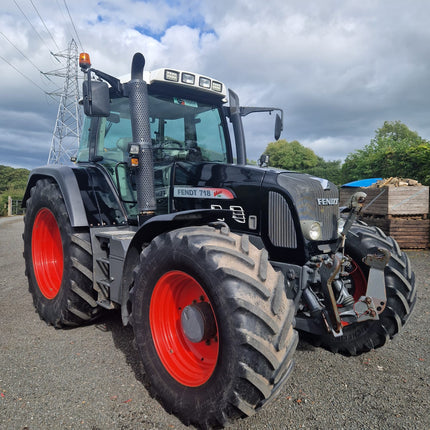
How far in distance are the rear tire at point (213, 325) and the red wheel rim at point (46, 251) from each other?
1999mm

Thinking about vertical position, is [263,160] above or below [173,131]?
below

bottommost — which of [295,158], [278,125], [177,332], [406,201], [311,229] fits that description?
[177,332]

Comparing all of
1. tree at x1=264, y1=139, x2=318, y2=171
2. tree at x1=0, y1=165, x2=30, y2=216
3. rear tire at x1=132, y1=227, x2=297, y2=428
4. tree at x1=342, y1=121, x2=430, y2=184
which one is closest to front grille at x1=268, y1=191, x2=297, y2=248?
rear tire at x1=132, y1=227, x2=297, y2=428

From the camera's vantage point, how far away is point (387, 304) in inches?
115

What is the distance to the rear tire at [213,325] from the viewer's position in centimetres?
192

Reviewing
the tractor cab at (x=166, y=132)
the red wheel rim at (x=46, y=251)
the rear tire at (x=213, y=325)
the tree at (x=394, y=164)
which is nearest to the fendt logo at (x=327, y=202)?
the rear tire at (x=213, y=325)

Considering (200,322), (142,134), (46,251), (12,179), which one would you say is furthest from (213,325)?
(12,179)

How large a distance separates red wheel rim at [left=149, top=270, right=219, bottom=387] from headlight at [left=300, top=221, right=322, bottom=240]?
0.86m

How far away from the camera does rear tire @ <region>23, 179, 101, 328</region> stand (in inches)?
135

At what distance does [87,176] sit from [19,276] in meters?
3.39

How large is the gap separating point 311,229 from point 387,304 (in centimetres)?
94

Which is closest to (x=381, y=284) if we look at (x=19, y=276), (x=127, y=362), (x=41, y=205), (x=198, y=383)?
(x=198, y=383)

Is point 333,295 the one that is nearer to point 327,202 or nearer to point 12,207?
point 327,202

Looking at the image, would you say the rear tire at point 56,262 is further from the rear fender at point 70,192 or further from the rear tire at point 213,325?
the rear tire at point 213,325
